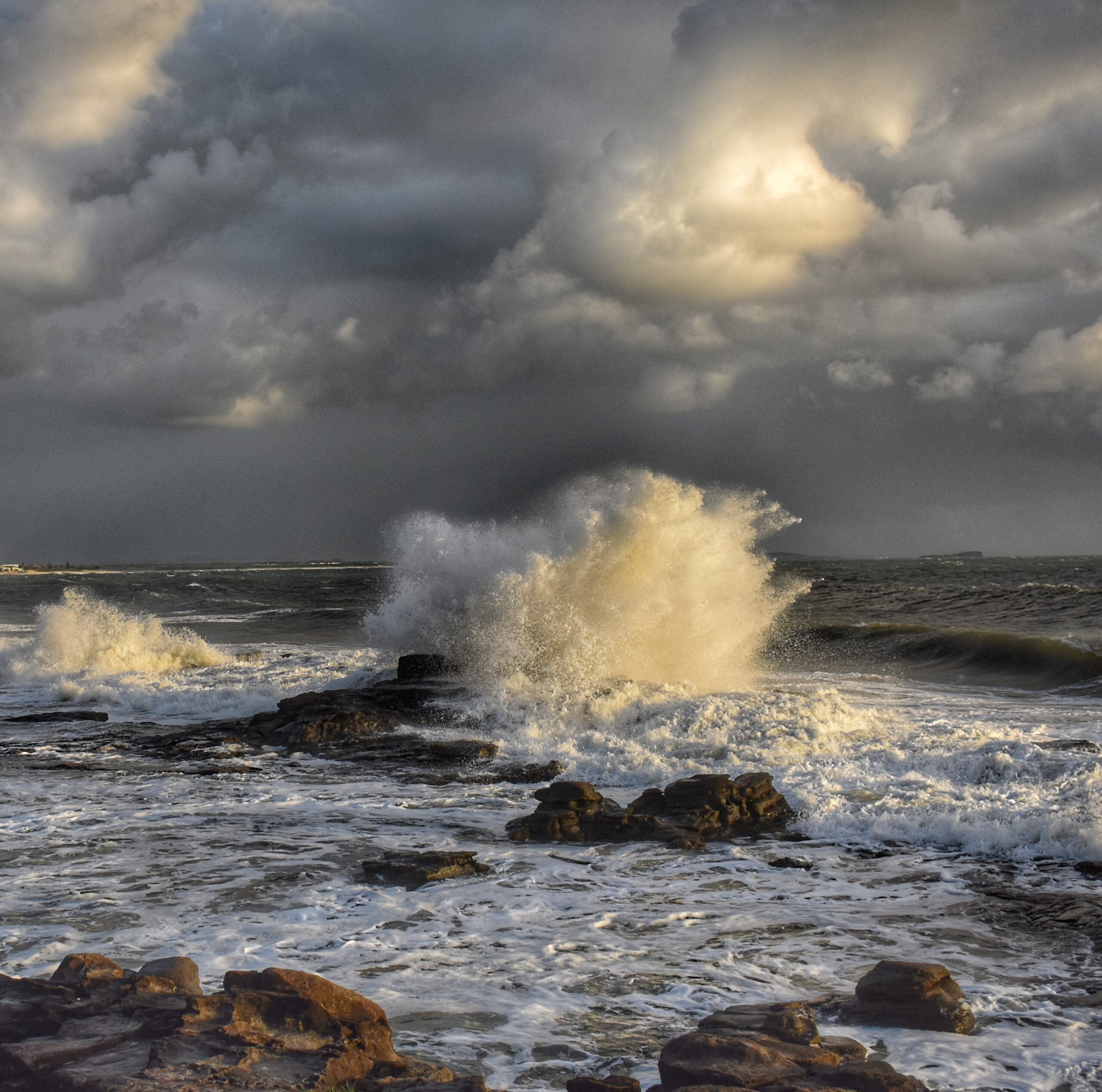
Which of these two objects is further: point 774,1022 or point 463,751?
point 463,751

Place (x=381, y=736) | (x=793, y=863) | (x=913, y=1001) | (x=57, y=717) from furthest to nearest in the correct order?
1. (x=57, y=717)
2. (x=381, y=736)
3. (x=793, y=863)
4. (x=913, y=1001)

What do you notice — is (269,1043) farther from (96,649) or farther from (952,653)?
(952,653)

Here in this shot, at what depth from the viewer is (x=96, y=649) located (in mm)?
21688

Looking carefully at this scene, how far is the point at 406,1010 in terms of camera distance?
4645 millimetres

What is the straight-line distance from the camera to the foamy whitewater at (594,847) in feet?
16.0

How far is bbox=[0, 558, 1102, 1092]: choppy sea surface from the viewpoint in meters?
4.64

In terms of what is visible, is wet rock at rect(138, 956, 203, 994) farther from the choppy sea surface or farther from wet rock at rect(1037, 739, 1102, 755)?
wet rock at rect(1037, 739, 1102, 755)

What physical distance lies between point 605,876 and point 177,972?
3.34 m

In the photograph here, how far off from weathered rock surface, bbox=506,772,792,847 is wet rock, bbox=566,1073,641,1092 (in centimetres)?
407

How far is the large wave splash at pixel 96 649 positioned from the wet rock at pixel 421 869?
14898mm

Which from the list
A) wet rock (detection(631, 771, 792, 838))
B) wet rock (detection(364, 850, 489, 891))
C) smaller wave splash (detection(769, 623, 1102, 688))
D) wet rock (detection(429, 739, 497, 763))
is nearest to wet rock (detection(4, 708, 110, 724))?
wet rock (detection(429, 739, 497, 763))

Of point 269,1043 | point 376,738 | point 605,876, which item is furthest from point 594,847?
point 376,738

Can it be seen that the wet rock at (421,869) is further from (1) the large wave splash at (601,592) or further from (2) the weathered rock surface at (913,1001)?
(1) the large wave splash at (601,592)

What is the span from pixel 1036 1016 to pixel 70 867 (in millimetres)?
6163
